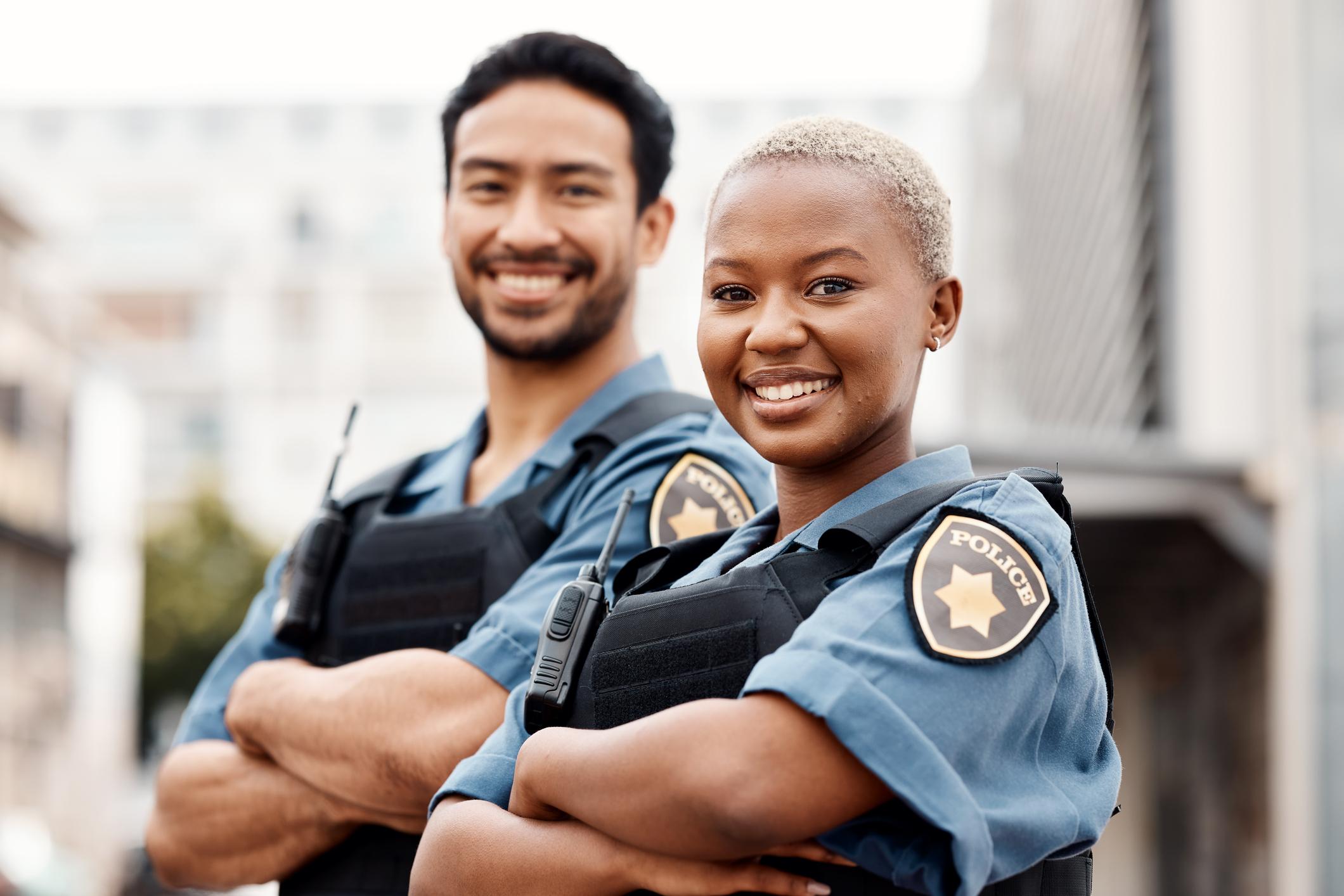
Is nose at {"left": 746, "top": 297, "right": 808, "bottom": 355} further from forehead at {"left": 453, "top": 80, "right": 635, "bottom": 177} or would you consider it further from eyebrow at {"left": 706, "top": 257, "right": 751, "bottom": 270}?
forehead at {"left": 453, "top": 80, "right": 635, "bottom": 177}

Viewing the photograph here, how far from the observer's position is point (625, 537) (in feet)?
8.02

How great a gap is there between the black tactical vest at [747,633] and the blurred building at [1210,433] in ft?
24.3

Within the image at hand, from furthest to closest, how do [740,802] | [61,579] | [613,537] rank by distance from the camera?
[61,579], [613,537], [740,802]

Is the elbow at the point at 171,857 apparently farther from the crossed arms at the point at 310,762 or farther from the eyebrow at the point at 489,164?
the eyebrow at the point at 489,164

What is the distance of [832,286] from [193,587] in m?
34.8

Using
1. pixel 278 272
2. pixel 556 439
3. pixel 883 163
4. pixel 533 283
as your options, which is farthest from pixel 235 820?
pixel 278 272

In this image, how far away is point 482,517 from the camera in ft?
8.59

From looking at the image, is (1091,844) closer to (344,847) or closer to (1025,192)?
(344,847)

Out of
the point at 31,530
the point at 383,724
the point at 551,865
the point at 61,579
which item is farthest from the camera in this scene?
the point at 61,579

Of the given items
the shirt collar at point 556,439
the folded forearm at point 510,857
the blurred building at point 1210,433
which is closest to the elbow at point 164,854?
the shirt collar at point 556,439

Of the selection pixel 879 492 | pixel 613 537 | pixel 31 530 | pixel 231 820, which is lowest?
pixel 31 530

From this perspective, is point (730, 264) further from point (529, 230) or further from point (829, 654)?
point (529, 230)

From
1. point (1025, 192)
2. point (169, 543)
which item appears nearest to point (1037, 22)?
point (1025, 192)

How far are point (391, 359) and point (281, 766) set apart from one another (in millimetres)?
51043
